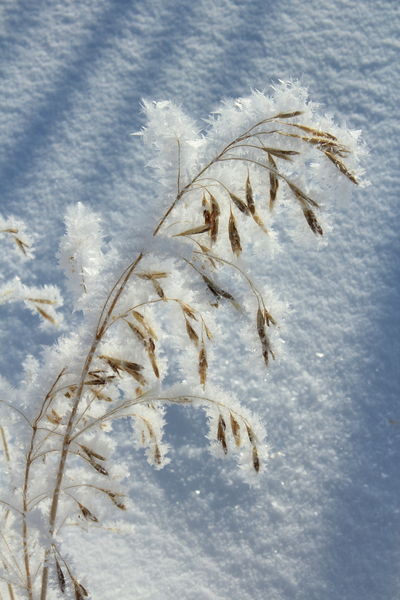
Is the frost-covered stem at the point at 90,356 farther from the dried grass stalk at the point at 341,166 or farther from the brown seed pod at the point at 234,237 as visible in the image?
the dried grass stalk at the point at 341,166

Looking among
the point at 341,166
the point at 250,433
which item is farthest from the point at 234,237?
the point at 250,433

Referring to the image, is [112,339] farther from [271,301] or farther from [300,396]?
[300,396]

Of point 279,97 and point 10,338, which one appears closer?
point 279,97

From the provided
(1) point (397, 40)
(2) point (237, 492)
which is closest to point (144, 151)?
(1) point (397, 40)

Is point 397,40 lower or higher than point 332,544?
higher

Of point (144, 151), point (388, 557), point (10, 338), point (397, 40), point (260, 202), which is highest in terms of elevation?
point (397, 40)

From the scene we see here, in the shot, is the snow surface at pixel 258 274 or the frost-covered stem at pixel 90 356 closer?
the frost-covered stem at pixel 90 356

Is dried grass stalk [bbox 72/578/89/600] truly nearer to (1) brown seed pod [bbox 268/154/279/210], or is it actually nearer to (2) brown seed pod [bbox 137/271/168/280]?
(2) brown seed pod [bbox 137/271/168/280]

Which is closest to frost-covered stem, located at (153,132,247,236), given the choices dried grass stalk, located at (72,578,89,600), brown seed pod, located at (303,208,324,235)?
brown seed pod, located at (303,208,324,235)

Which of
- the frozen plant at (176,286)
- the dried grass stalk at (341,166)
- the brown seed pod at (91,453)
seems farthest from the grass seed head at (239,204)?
the brown seed pod at (91,453)
